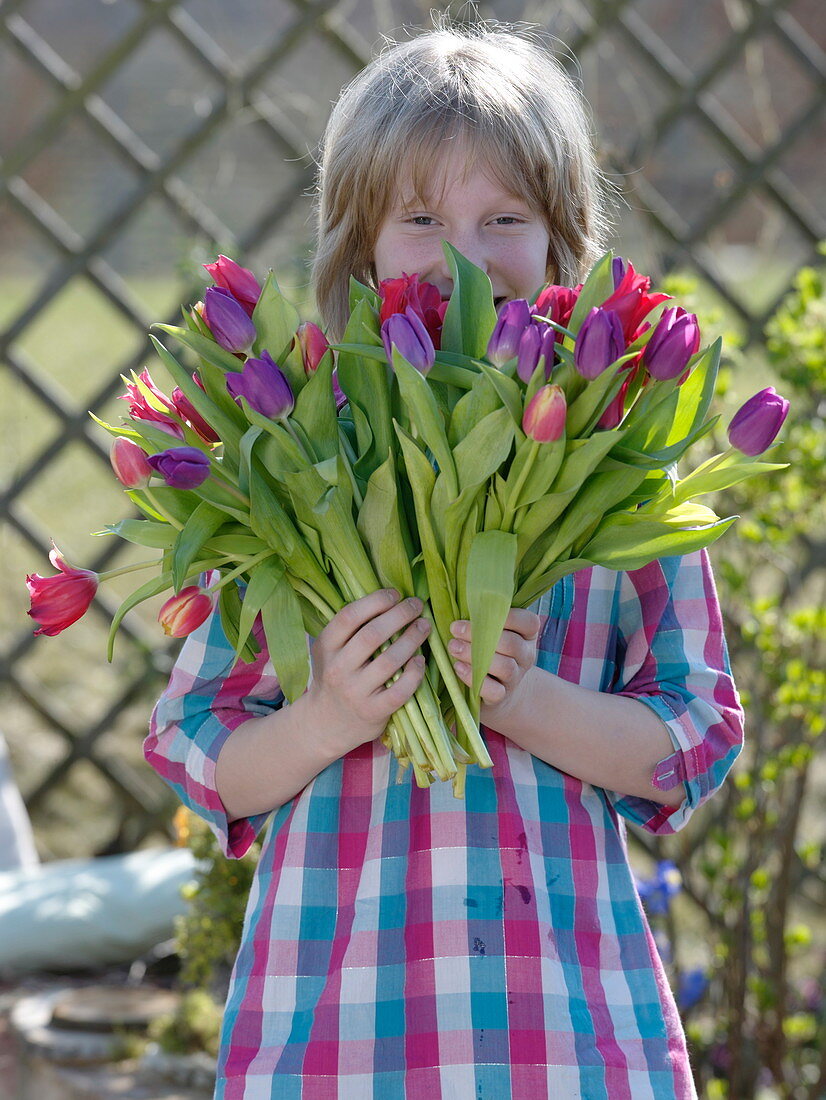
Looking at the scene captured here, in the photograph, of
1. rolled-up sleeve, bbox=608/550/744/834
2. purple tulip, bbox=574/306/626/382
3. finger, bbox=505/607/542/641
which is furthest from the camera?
rolled-up sleeve, bbox=608/550/744/834

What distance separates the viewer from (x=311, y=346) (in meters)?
0.77

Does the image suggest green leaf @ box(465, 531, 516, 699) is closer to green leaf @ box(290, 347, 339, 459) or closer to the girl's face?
green leaf @ box(290, 347, 339, 459)

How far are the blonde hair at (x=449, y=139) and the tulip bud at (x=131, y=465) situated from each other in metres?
0.32

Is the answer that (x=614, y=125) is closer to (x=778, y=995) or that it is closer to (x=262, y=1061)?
(x=778, y=995)

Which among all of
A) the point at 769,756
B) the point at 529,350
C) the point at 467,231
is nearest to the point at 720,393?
the point at 769,756

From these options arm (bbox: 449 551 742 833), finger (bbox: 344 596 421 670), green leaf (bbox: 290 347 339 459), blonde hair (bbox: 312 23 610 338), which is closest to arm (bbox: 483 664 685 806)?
arm (bbox: 449 551 742 833)

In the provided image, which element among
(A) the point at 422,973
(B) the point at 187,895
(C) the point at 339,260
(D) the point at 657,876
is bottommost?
(B) the point at 187,895

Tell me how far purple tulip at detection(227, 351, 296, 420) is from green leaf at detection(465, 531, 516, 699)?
139 millimetres

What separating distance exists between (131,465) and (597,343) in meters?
0.29

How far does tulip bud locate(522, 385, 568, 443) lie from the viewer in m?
0.68

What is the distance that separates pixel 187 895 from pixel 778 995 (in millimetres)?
820

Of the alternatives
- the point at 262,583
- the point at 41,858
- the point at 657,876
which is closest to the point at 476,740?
the point at 262,583

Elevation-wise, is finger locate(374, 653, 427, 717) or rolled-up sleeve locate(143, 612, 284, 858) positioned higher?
finger locate(374, 653, 427, 717)

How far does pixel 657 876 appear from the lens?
5.89 feet
